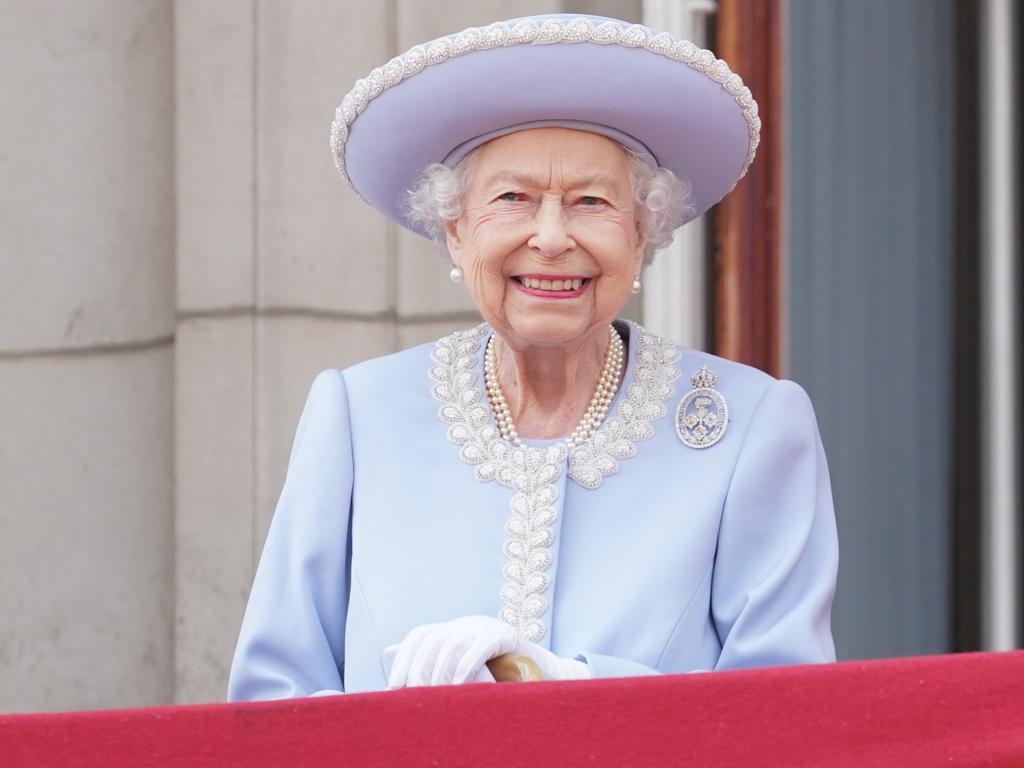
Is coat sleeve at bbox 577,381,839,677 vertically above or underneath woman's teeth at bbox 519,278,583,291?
underneath

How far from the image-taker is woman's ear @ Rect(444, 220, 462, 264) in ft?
8.41

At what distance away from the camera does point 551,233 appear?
2389 millimetres

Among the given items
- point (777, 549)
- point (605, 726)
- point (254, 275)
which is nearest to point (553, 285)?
point (777, 549)

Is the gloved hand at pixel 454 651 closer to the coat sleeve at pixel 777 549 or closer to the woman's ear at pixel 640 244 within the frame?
the coat sleeve at pixel 777 549

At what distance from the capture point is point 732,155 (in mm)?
2611

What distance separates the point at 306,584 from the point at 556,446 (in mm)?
409

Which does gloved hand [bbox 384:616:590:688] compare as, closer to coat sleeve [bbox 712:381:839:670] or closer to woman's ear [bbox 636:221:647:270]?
coat sleeve [bbox 712:381:839:670]

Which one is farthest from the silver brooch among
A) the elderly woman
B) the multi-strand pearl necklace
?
the multi-strand pearl necklace

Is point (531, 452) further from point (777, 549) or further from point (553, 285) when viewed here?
point (777, 549)

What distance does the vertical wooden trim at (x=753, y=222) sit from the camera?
4316 millimetres

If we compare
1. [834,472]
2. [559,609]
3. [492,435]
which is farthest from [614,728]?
[834,472]

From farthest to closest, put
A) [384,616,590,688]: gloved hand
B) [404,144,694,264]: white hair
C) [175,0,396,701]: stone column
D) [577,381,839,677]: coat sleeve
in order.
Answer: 1. [175,0,396,701]: stone column
2. [404,144,694,264]: white hair
3. [577,381,839,677]: coat sleeve
4. [384,616,590,688]: gloved hand

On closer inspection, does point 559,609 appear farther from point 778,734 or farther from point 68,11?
point 68,11

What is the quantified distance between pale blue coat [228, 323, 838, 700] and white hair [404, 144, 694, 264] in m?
0.24
